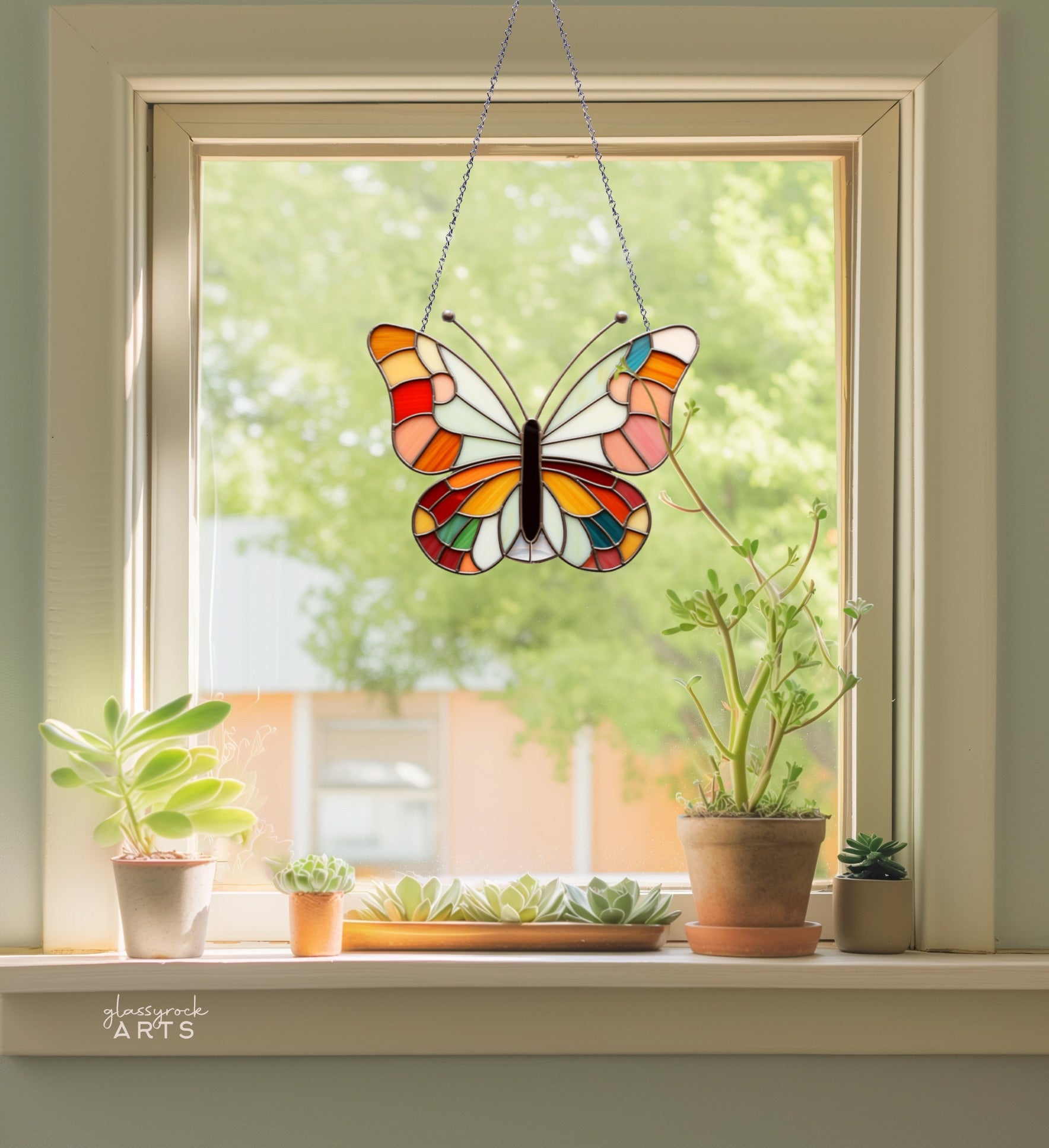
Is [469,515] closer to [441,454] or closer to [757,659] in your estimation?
[441,454]

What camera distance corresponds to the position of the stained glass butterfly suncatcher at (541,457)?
4.07 ft

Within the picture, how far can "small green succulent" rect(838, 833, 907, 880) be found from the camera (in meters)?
1.27

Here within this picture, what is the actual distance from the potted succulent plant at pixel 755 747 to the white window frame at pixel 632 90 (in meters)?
0.12

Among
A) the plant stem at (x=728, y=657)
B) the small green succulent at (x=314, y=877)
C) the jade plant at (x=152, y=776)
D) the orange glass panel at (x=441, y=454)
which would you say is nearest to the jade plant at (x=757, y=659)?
the plant stem at (x=728, y=657)

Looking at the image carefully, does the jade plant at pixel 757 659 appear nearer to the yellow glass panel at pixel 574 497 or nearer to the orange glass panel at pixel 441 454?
the yellow glass panel at pixel 574 497

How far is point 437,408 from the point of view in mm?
1240

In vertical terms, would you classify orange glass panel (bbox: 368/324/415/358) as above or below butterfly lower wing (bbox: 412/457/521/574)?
→ above

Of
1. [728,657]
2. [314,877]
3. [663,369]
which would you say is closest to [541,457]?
[663,369]

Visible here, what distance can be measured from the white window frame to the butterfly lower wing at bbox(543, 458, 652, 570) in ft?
1.14

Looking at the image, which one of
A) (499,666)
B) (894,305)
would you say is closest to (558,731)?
(499,666)

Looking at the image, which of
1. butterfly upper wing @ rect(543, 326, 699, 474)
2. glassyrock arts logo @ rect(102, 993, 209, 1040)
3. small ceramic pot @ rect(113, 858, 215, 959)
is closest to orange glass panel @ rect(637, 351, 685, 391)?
butterfly upper wing @ rect(543, 326, 699, 474)

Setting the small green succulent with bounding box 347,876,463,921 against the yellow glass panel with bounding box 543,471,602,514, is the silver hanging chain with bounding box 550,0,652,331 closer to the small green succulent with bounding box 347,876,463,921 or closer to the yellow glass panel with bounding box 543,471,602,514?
the yellow glass panel with bounding box 543,471,602,514

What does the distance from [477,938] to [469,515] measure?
0.49 m

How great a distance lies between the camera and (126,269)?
1323 mm
